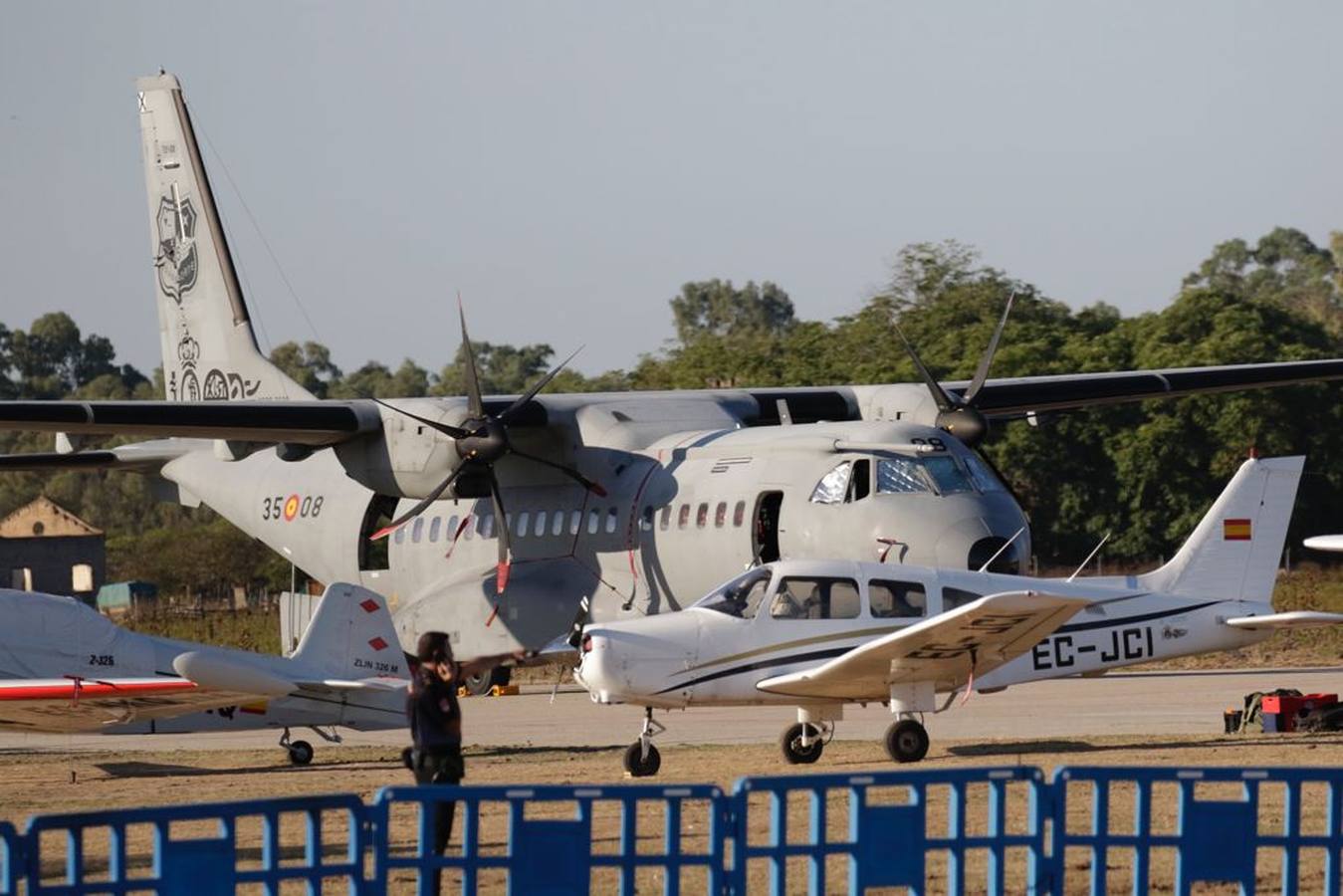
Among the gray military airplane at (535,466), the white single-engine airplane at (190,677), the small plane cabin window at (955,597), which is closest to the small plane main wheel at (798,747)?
the small plane cabin window at (955,597)

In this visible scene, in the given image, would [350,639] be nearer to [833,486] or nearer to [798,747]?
[798,747]

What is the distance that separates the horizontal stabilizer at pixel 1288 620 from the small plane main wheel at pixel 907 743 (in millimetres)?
3731

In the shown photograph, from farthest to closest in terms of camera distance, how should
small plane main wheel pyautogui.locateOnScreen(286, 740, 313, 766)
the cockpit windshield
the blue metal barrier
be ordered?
small plane main wheel pyautogui.locateOnScreen(286, 740, 313, 766) < the cockpit windshield < the blue metal barrier

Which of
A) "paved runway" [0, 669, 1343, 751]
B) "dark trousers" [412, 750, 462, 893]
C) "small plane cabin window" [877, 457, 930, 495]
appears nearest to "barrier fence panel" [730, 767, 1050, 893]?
"dark trousers" [412, 750, 462, 893]

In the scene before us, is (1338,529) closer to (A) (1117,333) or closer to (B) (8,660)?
(A) (1117,333)

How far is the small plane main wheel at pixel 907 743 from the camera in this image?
1767 cm

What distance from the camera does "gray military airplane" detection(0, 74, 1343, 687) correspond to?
24625 millimetres

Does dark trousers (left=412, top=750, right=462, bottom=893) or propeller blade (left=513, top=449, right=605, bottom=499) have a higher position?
propeller blade (left=513, top=449, right=605, bottom=499)

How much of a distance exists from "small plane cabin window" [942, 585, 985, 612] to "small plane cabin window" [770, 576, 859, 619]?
0.87 metres

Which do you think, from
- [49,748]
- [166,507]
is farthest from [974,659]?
[166,507]

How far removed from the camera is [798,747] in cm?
1819

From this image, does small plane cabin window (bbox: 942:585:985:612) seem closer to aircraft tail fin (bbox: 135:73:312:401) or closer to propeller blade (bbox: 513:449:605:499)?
propeller blade (bbox: 513:449:605:499)

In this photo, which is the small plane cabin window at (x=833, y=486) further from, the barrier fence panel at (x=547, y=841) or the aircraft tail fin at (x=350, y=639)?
the barrier fence panel at (x=547, y=841)

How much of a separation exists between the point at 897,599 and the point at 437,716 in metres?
6.82
